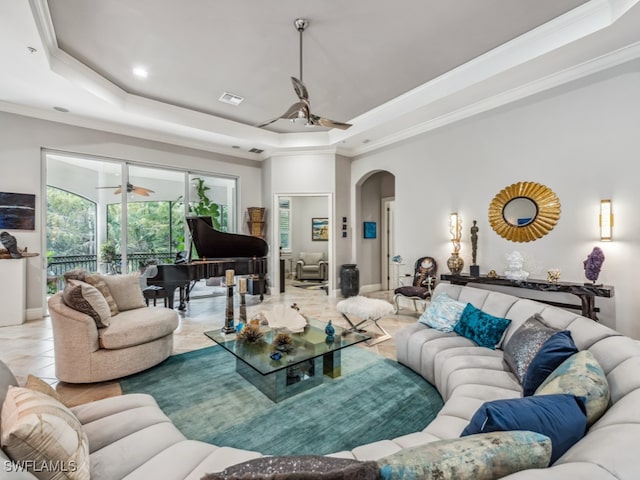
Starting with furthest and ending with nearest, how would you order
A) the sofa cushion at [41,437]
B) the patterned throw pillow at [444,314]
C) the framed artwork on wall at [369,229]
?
the framed artwork on wall at [369,229]
the patterned throw pillow at [444,314]
the sofa cushion at [41,437]

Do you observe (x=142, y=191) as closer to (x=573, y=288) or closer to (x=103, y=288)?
(x=103, y=288)

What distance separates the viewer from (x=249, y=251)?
227 inches

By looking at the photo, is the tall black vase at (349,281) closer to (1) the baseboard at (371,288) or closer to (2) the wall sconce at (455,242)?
(1) the baseboard at (371,288)

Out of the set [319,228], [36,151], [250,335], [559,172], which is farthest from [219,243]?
[559,172]

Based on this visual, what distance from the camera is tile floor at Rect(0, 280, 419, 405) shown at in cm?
266

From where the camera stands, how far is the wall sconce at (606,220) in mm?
3428

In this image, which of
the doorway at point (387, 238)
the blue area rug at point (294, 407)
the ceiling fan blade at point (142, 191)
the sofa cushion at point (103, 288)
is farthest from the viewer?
the doorway at point (387, 238)

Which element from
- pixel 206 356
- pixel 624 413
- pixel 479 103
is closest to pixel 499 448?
pixel 624 413

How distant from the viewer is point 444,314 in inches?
114

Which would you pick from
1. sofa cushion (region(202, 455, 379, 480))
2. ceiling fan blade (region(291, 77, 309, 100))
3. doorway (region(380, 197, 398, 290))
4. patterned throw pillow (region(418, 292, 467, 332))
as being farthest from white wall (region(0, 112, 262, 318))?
sofa cushion (region(202, 455, 379, 480))

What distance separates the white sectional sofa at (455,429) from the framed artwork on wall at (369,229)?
4976mm

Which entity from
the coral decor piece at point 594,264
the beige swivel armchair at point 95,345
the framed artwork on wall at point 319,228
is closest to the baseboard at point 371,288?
the framed artwork on wall at point 319,228

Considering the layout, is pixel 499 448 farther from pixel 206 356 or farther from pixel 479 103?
pixel 479 103

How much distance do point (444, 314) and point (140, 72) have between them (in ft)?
15.8
